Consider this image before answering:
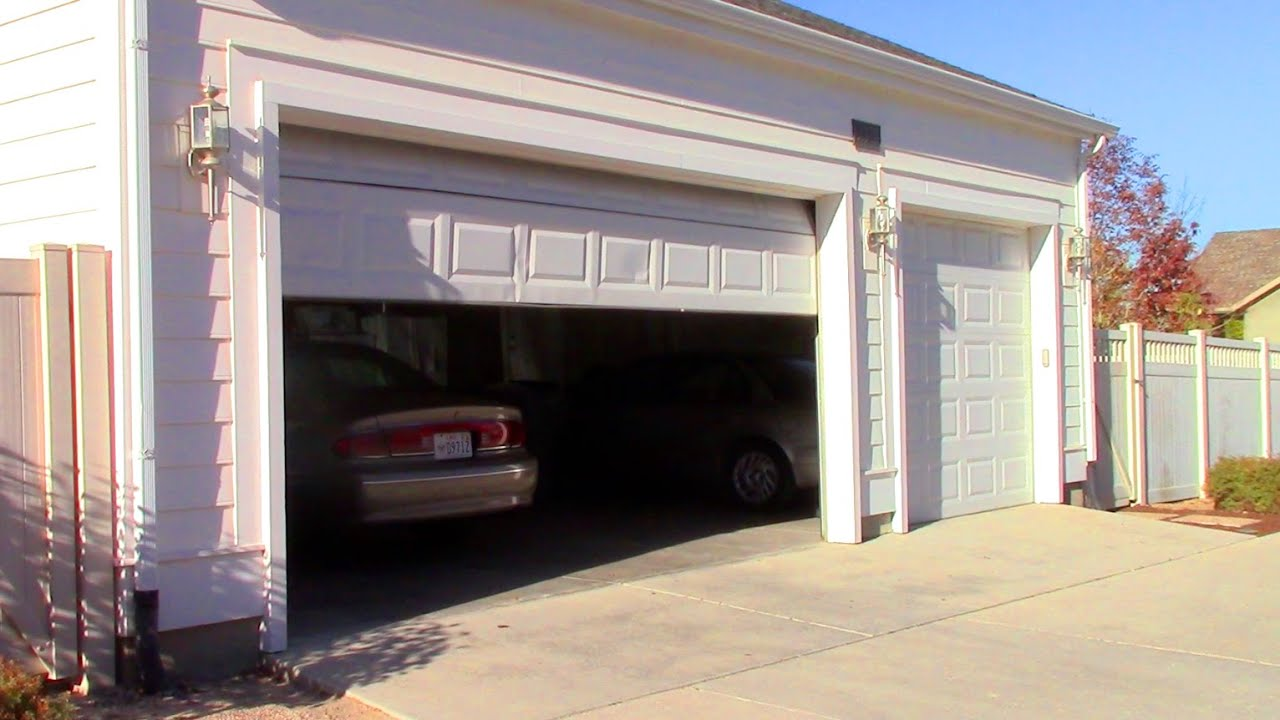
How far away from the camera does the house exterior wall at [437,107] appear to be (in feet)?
18.9

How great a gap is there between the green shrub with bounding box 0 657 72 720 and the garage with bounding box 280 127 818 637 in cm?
207

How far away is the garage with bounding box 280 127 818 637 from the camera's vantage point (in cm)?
662

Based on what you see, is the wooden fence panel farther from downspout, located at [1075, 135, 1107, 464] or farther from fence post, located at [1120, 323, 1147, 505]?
fence post, located at [1120, 323, 1147, 505]

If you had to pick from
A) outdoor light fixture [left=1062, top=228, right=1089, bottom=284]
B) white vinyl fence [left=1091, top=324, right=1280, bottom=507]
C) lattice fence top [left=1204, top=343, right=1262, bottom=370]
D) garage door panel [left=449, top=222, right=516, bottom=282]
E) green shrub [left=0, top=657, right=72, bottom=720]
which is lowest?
green shrub [left=0, top=657, right=72, bottom=720]

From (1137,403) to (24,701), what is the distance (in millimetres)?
11527

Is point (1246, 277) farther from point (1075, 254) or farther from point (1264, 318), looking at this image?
point (1075, 254)

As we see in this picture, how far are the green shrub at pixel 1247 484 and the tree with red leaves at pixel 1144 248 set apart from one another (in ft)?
33.8

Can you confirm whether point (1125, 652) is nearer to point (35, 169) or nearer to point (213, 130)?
point (213, 130)

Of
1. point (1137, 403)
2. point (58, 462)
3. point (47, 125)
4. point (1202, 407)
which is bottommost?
point (1202, 407)

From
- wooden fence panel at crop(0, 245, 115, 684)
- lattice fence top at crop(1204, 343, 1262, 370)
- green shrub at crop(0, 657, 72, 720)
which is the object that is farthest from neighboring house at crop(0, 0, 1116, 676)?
lattice fence top at crop(1204, 343, 1262, 370)

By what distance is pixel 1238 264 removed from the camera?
37625 millimetres

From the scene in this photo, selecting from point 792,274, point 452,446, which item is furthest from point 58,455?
point 792,274

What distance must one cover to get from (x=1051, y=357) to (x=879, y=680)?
657 cm

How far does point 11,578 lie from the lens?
212 inches
